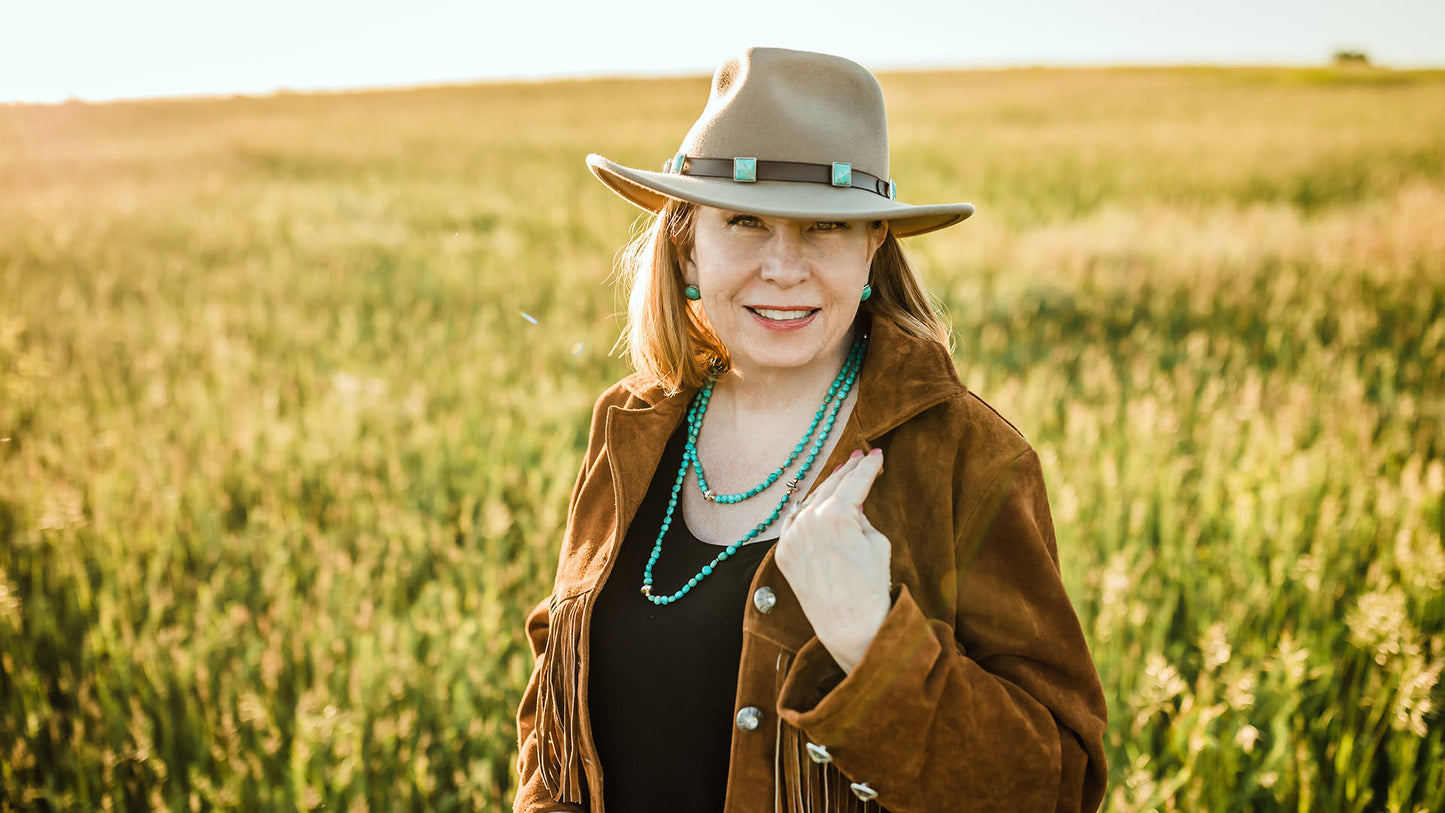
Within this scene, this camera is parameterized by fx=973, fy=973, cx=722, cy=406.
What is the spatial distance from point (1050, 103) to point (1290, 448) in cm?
2490

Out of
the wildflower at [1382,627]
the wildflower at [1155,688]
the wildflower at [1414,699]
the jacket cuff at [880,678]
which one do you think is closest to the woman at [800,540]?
the jacket cuff at [880,678]

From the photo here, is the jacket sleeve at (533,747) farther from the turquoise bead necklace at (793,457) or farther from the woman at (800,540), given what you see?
the turquoise bead necklace at (793,457)

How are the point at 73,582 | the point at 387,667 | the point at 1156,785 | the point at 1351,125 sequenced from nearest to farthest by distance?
1. the point at 1156,785
2. the point at 387,667
3. the point at 73,582
4. the point at 1351,125

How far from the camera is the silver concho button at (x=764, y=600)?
147 cm

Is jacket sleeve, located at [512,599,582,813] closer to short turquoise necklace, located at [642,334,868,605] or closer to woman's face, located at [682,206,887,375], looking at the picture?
short turquoise necklace, located at [642,334,868,605]

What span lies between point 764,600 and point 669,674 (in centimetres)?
25

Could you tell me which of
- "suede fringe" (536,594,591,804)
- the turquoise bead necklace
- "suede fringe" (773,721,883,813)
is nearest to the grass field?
"suede fringe" (536,594,591,804)

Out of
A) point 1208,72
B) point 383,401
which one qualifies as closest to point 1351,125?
point 383,401

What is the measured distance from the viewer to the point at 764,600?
1476 mm

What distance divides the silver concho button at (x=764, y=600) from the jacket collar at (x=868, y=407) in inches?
9.1

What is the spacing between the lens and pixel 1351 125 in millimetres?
17547

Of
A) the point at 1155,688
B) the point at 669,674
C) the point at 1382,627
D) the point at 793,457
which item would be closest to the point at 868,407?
the point at 793,457

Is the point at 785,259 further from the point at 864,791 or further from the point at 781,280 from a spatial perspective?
the point at 864,791

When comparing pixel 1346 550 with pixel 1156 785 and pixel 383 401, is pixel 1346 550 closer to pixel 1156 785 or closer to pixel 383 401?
pixel 1156 785
